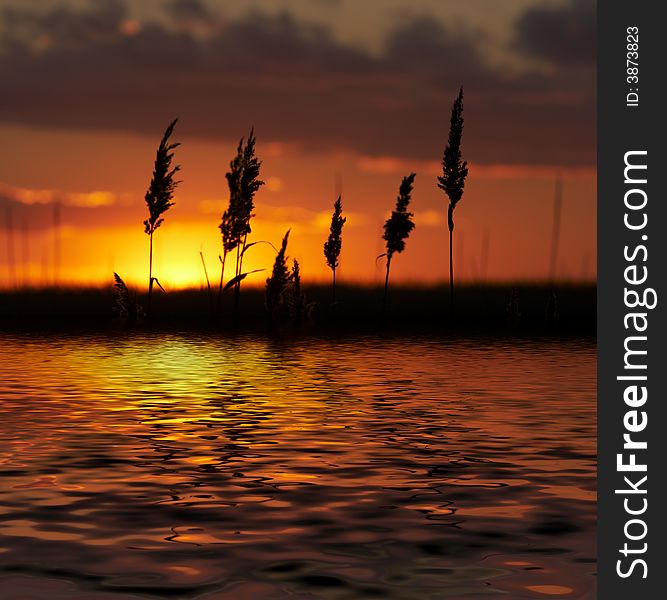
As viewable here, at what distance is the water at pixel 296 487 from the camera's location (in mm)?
10203

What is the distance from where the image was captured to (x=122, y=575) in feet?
33.4

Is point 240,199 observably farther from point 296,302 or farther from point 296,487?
point 296,487

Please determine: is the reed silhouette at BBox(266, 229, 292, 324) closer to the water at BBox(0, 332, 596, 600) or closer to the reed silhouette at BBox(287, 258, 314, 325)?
the reed silhouette at BBox(287, 258, 314, 325)

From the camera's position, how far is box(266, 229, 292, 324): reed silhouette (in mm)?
58469

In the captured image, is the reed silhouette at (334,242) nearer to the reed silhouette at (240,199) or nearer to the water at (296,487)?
the reed silhouette at (240,199)

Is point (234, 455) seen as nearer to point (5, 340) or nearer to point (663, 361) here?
point (663, 361)

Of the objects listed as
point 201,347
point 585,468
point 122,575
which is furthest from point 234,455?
point 201,347

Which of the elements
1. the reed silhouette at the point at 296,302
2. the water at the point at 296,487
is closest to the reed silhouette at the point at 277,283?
the reed silhouette at the point at 296,302

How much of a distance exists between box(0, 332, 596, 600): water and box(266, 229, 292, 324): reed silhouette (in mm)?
29119

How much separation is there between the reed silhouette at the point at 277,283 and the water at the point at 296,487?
29119mm

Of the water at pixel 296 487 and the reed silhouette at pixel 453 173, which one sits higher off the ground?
the reed silhouette at pixel 453 173

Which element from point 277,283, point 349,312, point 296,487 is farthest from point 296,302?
point 296,487

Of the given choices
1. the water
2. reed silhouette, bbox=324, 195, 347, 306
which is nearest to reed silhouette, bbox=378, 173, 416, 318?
reed silhouette, bbox=324, 195, 347, 306

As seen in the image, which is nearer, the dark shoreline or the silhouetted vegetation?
the dark shoreline
